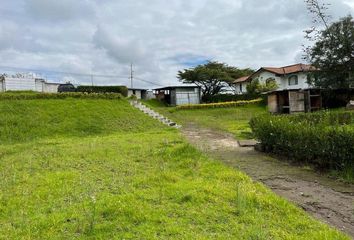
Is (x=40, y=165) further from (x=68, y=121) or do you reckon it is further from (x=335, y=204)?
(x=68, y=121)

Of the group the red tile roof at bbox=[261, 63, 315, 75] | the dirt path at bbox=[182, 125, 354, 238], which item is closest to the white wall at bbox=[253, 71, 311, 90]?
the red tile roof at bbox=[261, 63, 315, 75]

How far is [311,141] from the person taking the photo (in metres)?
7.05

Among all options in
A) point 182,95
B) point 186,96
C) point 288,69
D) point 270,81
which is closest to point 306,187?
point 270,81

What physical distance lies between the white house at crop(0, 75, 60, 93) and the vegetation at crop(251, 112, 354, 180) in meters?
25.7

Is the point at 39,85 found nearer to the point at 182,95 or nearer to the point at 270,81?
the point at 182,95

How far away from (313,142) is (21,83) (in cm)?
2971

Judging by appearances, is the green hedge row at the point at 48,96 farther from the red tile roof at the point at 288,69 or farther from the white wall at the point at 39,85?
the red tile roof at the point at 288,69

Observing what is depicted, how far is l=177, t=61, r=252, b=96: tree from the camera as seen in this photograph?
41.3m

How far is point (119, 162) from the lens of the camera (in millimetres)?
8242

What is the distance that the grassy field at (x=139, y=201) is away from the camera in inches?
148

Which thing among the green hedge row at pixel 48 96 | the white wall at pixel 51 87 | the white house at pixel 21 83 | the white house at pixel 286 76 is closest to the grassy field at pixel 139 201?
the green hedge row at pixel 48 96

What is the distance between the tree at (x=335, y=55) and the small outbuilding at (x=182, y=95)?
53.0 feet

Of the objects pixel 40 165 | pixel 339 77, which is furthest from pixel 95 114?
pixel 339 77

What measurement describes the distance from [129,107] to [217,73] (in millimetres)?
20934
